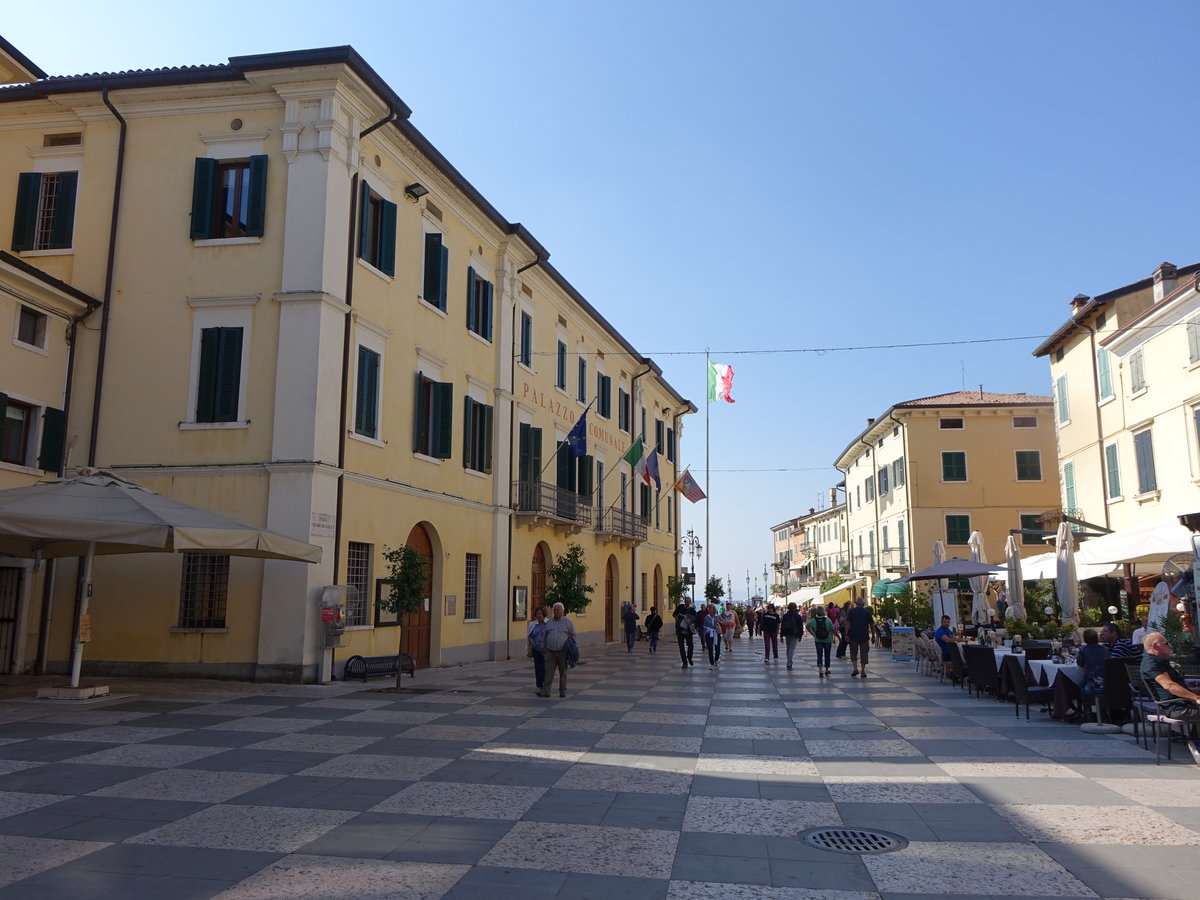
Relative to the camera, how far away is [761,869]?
5566 millimetres

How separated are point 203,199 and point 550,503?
1254cm

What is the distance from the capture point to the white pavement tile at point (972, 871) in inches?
203

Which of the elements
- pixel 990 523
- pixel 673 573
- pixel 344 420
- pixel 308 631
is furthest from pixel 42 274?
pixel 990 523

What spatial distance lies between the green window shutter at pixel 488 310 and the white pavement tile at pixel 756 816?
686 inches

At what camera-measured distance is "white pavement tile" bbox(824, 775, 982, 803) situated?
748cm

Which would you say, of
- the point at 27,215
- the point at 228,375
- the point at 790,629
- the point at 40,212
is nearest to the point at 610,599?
the point at 790,629

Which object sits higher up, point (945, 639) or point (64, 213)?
point (64, 213)

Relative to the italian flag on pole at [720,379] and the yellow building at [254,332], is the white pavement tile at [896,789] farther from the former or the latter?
the italian flag on pole at [720,379]

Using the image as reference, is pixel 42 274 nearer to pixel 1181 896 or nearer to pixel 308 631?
pixel 308 631

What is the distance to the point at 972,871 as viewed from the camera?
549cm

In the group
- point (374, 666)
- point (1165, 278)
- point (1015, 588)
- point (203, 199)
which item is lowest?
point (374, 666)

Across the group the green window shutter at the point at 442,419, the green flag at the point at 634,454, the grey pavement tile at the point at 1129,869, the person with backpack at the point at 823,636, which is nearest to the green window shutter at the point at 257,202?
the green window shutter at the point at 442,419

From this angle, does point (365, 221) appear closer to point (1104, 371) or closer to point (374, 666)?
point (374, 666)

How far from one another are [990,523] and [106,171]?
38.1m
